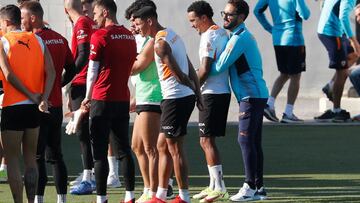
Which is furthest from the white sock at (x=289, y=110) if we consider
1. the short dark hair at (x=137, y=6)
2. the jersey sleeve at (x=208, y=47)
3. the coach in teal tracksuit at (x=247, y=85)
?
the short dark hair at (x=137, y=6)

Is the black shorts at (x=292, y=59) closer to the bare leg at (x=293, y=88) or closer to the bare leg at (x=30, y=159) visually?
the bare leg at (x=293, y=88)

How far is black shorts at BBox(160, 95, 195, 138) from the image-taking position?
33.5ft

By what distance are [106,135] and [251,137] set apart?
1.47 meters

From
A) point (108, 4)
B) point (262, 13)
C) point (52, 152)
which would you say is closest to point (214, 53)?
point (108, 4)

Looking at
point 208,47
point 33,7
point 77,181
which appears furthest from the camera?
point 77,181

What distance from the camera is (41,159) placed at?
33.7ft

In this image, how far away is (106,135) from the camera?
1030 cm

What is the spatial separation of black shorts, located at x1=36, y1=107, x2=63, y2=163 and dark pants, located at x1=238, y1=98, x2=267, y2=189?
1725 millimetres

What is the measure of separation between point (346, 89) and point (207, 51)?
7831 millimetres

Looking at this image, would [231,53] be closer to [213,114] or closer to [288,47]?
[213,114]

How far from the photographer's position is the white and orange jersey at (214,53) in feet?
36.0

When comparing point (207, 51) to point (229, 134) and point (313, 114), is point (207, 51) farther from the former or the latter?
point (313, 114)

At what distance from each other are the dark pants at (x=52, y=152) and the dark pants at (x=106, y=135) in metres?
0.35

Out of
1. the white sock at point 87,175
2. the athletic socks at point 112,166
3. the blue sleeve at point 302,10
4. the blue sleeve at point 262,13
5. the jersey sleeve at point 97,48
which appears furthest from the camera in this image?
the blue sleeve at point 262,13
